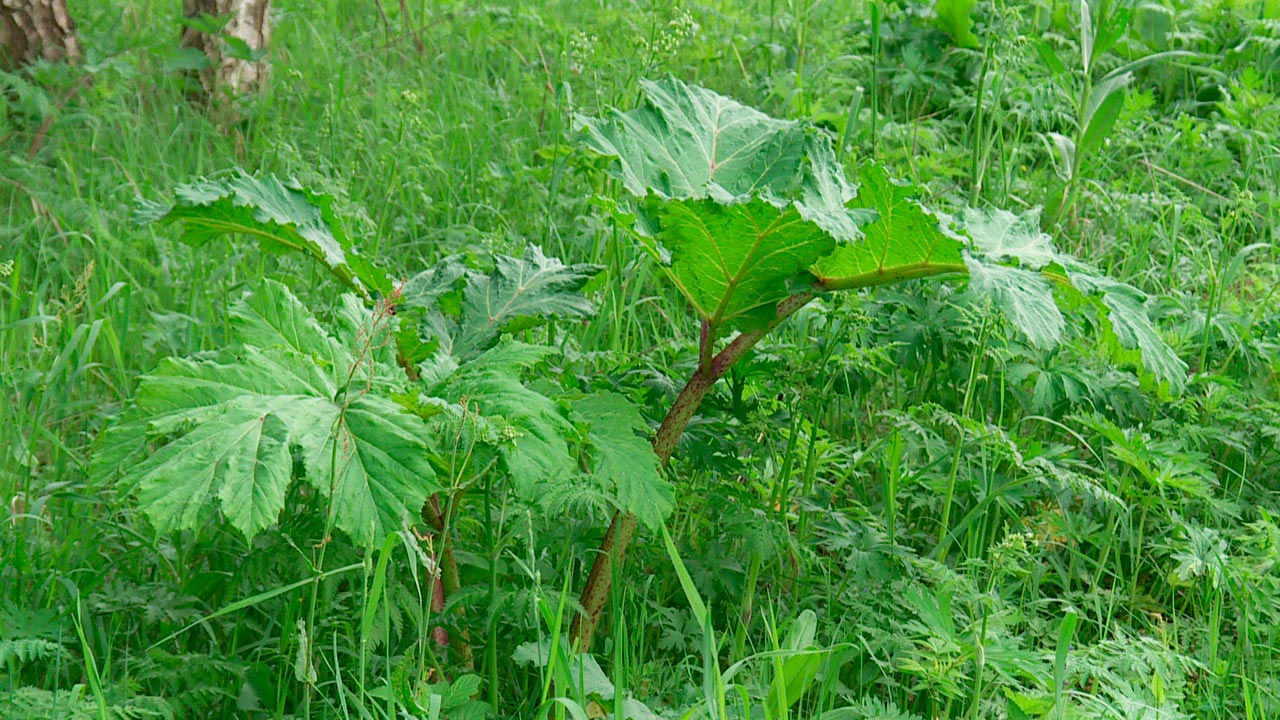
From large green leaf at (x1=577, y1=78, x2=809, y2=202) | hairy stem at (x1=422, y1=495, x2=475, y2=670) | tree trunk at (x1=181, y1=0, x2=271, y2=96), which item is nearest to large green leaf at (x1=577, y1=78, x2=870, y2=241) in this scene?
large green leaf at (x1=577, y1=78, x2=809, y2=202)

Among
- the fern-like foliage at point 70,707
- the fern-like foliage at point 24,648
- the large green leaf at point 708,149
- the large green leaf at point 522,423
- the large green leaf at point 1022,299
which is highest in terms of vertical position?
the large green leaf at point 708,149

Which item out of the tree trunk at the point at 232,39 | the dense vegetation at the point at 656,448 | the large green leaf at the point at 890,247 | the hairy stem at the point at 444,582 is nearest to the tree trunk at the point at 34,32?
the tree trunk at the point at 232,39

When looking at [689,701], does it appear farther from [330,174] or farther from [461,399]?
[330,174]

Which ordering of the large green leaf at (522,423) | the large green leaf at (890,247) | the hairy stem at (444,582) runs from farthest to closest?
the hairy stem at (444,582)
the large green leaf at (890,247)
the large green leaf at (522,423)

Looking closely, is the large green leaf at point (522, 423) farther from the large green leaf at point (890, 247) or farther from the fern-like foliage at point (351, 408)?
the large green leaf at point (890, 247)

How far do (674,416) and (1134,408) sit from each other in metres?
1.27

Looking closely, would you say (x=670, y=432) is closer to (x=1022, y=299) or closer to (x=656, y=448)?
(x=656, y=448)

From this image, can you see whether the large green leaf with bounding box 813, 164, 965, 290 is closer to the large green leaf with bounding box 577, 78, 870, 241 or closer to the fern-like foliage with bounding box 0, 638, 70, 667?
the large green leaf with bounding box 577, 78, 870, 241

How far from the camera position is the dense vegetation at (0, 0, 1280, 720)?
1854 millimetres

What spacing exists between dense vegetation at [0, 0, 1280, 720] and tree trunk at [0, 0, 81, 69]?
145 centimetres

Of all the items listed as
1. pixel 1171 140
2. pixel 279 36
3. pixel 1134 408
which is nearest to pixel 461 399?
pixel 1134 408

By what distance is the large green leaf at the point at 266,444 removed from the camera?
163 cm

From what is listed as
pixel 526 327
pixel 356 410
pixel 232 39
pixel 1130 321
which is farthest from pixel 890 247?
pixel 232 39

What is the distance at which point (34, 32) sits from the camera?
504 centimetres
